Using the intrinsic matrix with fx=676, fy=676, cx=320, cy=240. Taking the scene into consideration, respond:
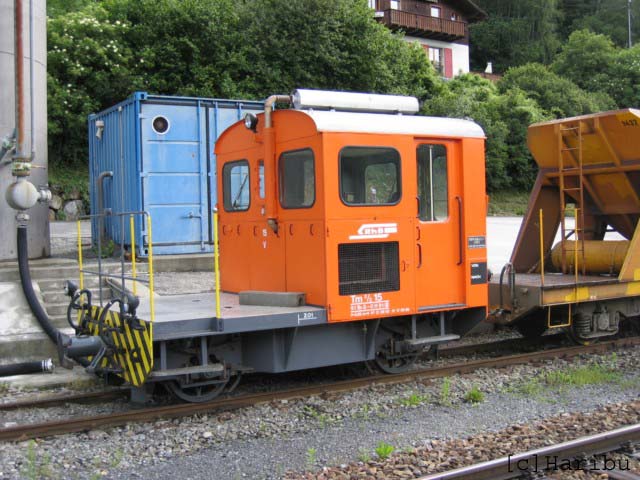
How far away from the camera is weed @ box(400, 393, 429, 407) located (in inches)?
269

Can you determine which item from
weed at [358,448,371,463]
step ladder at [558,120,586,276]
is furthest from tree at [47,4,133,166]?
weed at [358,448,371,463]

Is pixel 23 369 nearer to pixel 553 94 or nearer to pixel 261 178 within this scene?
pixel 261 178

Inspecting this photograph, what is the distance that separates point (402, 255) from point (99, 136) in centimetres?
1010

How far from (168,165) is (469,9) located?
39556 mm

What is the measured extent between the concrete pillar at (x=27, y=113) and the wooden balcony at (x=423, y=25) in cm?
3211

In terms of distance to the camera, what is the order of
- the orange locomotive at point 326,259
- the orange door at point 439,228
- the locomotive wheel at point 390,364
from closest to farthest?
the orange locomotive at point 326,259, the orange door at point 439,228, the locomotive wheel at point 390,364

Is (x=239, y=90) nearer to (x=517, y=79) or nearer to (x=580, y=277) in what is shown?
(x=580, y=277)

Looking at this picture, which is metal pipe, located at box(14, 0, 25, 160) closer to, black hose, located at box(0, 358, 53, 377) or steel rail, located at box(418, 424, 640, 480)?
black hose, located at box(0, 358, 53, 377)

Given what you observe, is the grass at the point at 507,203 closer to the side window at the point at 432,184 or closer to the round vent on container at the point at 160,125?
the round vent on container at the point at 160,125

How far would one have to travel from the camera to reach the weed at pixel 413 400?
22.4 feet

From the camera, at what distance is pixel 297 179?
7219 millimetres

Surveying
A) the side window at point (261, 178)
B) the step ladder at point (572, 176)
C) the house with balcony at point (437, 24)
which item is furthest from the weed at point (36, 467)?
the house with balcony at point (437, 24)

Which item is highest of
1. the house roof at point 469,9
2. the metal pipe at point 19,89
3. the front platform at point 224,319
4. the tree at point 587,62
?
the house roof at point 469,9

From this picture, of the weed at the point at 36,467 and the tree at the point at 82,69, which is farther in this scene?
the tree at the point at 82,69
